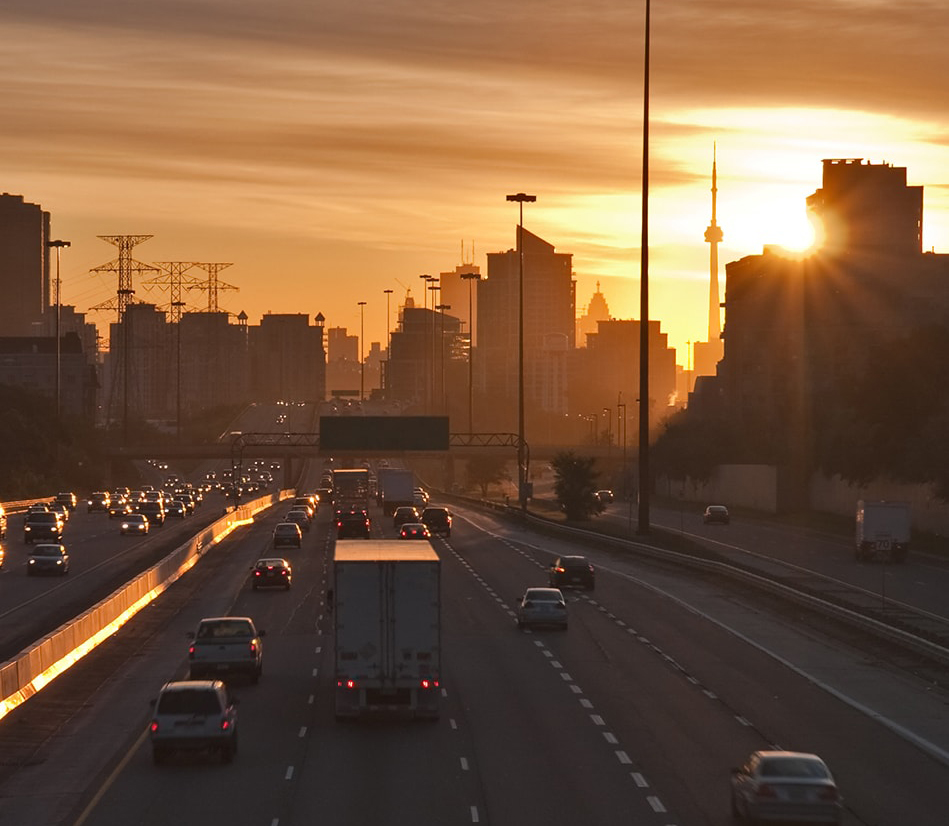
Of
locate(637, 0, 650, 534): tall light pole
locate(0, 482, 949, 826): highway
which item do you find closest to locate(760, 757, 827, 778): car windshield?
locate(0, 482, 949, 826): highway

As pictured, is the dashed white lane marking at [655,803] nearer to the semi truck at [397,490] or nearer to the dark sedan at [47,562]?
the dark sedan at [47,562]

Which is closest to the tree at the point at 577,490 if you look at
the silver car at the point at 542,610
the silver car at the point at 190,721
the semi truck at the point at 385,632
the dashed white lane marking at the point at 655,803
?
the silver car at the point at 542,610

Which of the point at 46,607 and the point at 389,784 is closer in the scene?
the point at 389,784

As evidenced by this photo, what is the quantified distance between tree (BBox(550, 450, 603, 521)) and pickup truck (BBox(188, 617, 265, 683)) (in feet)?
270

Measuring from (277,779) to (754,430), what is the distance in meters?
154

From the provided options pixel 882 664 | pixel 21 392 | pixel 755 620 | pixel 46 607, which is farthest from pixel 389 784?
pixel 21 392

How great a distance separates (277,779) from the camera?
29.5m

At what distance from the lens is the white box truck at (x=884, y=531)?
3228 inches

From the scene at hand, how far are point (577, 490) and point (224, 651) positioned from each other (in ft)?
273

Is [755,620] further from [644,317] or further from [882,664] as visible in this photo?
[644,317]

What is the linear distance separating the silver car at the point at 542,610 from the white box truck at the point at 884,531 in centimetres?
3157

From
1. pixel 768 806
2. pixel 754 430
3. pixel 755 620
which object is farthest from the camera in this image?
pixel 754 430

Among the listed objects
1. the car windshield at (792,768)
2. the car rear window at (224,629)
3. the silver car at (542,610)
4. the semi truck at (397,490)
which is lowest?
the semi truck at (397,490)

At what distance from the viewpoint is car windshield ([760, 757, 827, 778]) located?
79.5 feet
